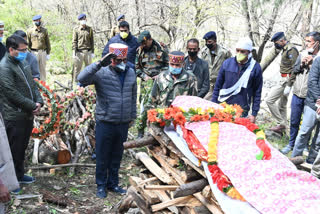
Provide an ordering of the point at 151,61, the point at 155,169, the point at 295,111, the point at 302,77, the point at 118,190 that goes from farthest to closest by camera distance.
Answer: the point at 151,61
the point at 295,111
the point at 302,77
the point at 118,190
the point at 155,169

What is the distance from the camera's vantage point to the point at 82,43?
35.5 feet

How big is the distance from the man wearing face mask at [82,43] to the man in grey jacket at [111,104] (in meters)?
6.61

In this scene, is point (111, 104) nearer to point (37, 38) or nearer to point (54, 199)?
point (54, 199)

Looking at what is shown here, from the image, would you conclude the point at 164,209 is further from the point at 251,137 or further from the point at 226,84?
the point at 226,84

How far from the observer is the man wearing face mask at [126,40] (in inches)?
270

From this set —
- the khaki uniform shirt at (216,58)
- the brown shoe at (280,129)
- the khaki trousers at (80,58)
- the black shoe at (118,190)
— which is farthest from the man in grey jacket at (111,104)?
the khaki trousers at (80,58)

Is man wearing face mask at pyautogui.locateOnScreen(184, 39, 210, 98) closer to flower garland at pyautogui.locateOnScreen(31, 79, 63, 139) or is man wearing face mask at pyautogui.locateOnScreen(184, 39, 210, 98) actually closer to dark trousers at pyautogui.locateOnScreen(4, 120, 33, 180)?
flower garland at pyautogui.locateOnScreen(31, 79, 63, 139)

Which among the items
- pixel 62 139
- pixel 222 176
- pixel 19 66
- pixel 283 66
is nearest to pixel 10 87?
pixel 19 66

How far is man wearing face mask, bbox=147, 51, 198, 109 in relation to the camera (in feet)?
15.7

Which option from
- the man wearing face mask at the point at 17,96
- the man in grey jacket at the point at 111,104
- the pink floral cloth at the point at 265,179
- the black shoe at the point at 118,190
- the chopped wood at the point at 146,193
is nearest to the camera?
the pink floral cloth at the point at 265,179

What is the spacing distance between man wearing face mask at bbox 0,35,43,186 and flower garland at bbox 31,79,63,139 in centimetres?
64

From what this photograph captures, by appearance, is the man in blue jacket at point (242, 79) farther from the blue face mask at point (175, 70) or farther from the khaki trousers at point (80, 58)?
the khaki trousers at point (80, 58)

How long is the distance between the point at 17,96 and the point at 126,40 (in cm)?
329

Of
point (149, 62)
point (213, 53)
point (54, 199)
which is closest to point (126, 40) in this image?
point (149, 62)
